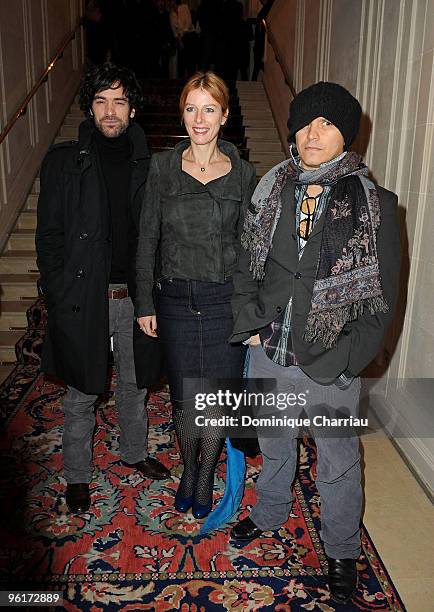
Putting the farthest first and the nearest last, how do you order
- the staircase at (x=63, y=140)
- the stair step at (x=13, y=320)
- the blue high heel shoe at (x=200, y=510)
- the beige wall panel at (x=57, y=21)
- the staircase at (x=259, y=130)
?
the staircase at (x=259, y=130), the beige wall panel at (x=57, y=21), the stair step at (x=13, y=320), the staircase at (x=63, y=140), the blue high heel shoe at (x=200, y=510)

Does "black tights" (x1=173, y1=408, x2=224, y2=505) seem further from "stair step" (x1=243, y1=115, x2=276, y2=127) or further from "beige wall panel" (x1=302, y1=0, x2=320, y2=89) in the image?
"stair step" (x1=243, y1=115, x2=276, y2=127)

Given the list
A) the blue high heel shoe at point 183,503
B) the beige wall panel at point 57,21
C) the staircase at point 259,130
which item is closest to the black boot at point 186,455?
the blue high heel shoe at point 183,503

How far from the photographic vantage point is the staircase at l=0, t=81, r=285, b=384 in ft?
14.4

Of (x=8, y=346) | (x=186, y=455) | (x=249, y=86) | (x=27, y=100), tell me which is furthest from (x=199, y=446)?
(x=249, y=86)

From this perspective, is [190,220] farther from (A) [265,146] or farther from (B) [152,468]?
(A) [265,146]

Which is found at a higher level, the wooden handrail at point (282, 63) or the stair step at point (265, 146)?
the wooden handrail at point (282, 63)

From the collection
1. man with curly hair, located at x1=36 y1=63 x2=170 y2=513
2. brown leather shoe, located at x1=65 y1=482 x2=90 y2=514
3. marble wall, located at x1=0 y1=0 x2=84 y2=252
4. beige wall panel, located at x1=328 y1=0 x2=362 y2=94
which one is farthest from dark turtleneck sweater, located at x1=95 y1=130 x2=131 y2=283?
marble wall, located at x1=0 y1=0 x2=84 y2=252

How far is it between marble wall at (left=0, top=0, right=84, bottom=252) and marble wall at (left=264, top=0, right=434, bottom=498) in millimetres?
3007

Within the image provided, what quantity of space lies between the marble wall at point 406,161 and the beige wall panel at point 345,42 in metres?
0.02

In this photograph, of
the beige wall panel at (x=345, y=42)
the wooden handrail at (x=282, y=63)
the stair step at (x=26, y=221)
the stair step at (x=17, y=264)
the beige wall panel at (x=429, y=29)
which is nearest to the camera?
the beige wall panel at (x=429, y=29)

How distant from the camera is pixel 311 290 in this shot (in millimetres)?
1809

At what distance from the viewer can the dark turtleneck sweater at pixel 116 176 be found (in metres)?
2.30

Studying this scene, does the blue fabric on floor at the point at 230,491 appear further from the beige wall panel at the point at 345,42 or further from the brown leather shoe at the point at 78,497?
the beige wall panel at the point at 345,42

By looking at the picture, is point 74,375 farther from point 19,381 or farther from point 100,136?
point 19,381
